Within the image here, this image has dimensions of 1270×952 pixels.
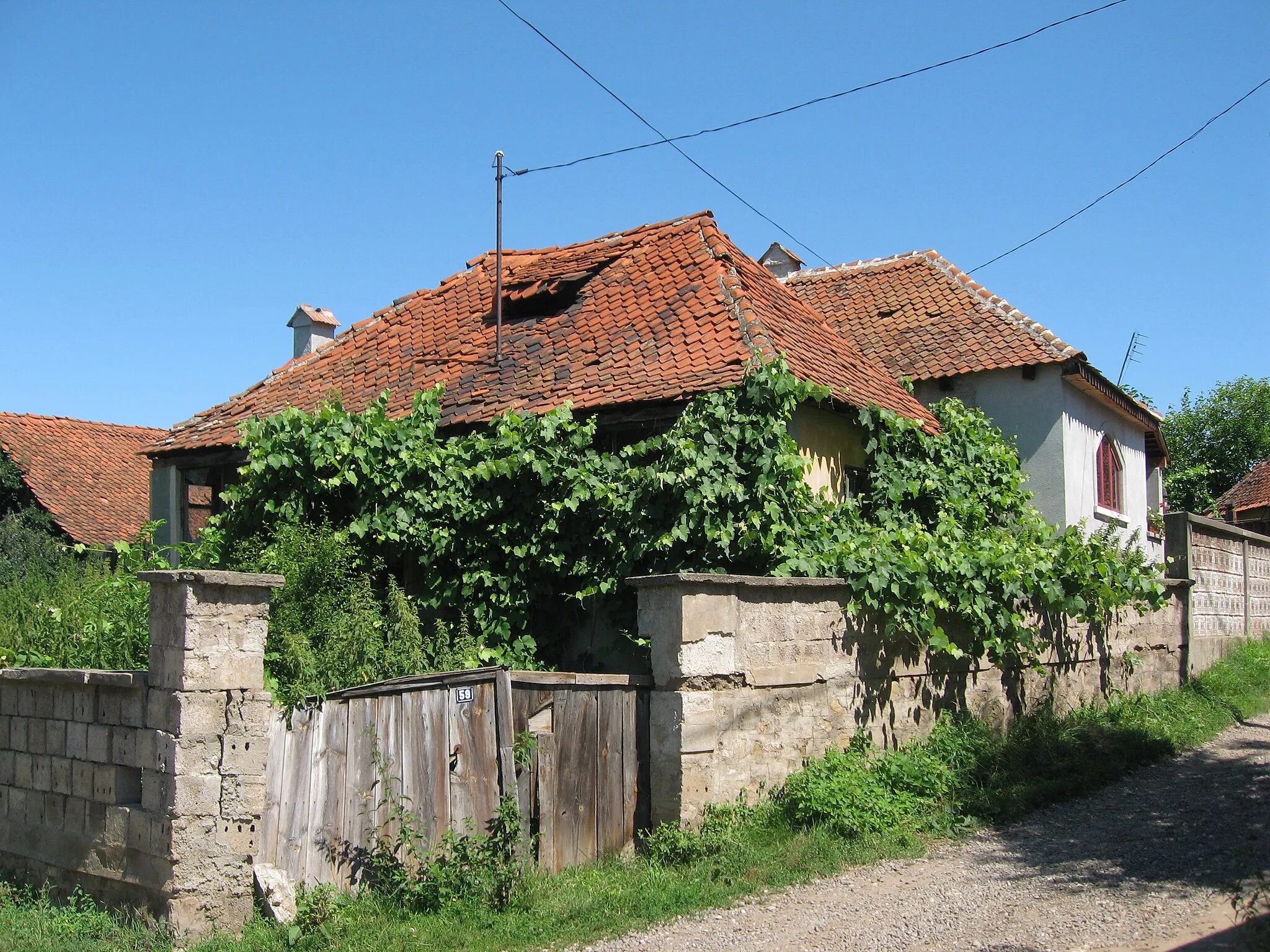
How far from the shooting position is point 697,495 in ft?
27.8

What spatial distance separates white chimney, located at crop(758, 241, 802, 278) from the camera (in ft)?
64.1

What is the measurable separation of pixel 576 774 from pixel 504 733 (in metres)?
0.59

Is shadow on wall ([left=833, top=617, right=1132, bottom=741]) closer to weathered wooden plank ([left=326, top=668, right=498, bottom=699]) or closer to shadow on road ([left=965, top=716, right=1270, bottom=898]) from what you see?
shadow on road ([left=965, top=716, right=1270, bottom=898])

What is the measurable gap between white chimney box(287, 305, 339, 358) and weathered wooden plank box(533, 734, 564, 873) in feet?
44.4

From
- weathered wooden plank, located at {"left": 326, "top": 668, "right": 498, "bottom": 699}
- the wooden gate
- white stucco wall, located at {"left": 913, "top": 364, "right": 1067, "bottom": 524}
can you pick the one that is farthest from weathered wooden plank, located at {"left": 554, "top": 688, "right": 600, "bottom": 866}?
white stucco wall, located at {"left": 913, "top": 364, "right": 1067, "bottom": 524}

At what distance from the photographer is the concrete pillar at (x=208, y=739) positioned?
6.20m

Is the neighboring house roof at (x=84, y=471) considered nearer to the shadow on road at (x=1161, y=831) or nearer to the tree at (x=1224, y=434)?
the shadow on road at (x=1161, y=831)

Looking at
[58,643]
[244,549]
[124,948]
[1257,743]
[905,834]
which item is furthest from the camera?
[1257,743]

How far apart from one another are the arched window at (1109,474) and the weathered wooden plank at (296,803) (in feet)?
42.0

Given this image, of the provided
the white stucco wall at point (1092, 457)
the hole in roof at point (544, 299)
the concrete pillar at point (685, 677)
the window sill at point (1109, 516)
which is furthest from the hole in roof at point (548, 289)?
the window sill at point (1109, 516)

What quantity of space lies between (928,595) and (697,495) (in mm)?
1906

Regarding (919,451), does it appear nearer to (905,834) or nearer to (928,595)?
(928,595)

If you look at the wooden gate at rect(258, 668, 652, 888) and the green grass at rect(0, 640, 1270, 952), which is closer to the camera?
the green grass at rect(0, 640, 1270, 952)

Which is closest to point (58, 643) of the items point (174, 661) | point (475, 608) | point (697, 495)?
point (174, 661)
